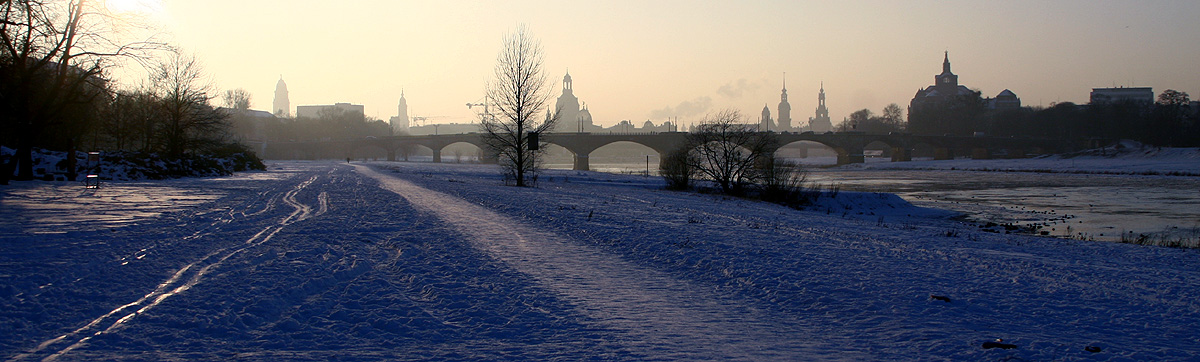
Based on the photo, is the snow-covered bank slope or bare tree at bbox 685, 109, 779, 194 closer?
the snow-covered bank slope

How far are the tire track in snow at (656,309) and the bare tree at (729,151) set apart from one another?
72.6 ft

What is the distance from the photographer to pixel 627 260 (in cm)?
921

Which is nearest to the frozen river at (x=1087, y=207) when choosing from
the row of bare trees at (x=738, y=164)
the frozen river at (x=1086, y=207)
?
the frozen river at (x=1086, y=207)

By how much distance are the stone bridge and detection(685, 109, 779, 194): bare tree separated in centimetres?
6349

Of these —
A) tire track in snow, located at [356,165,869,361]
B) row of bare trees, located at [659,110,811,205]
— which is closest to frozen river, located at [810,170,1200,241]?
row of bare trees, located at [659,110,811,205]

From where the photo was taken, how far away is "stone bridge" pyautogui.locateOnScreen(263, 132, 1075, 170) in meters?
100

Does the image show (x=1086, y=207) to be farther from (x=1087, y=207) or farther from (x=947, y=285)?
(x=947, y=285)

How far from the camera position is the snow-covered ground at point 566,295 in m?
5.18

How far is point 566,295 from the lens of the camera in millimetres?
6930

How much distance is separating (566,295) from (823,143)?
111 metres

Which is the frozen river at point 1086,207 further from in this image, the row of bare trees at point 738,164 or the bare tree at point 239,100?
the bare tree at point 239,100

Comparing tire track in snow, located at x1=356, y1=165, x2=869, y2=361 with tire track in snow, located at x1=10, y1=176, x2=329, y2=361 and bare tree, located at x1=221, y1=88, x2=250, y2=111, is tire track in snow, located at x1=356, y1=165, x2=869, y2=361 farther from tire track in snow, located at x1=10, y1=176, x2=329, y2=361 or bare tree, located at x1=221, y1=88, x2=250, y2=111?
bare tree, located at x1=221, y1=88, x2=250, y2=111

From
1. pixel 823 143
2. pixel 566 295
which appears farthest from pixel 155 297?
pixel 823 143

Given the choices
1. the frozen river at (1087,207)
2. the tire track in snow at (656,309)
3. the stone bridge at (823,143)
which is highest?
the stone bridge at (823,143)
